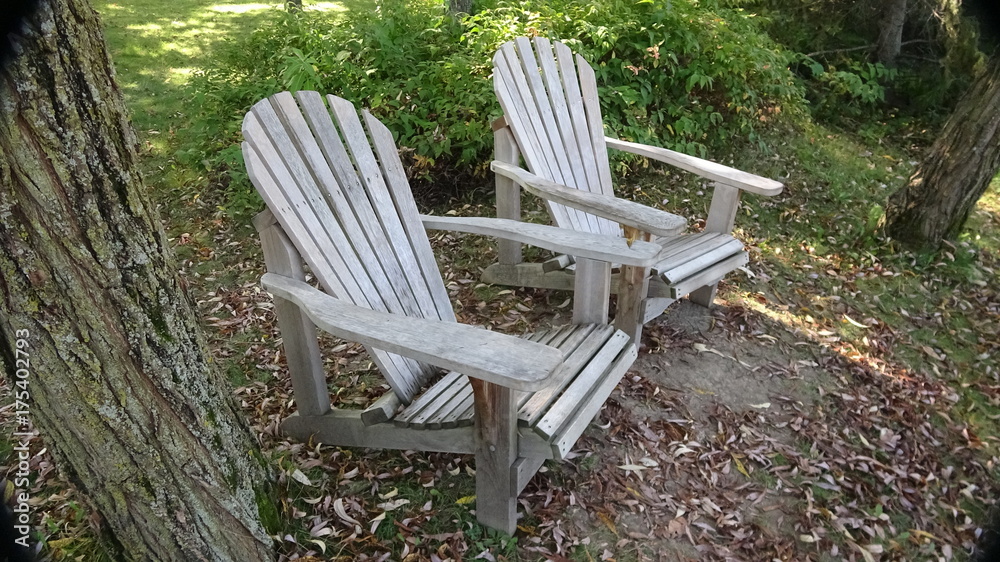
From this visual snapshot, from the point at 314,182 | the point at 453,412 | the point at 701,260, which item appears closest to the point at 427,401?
the point at 453,412

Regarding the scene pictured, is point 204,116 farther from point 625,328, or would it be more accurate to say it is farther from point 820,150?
point 820,150

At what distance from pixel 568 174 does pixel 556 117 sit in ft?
1.01

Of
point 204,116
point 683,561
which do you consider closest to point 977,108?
point 683,561

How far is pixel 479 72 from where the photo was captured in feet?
12.5

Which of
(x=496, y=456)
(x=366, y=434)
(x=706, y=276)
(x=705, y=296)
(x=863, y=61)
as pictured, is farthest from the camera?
(x=863, y=61)

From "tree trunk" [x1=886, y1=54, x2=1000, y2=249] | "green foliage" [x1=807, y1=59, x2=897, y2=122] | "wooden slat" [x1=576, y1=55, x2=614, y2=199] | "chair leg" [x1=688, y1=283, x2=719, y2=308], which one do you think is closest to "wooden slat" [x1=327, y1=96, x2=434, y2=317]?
"wooden slat" [x1=576, y1=55, x2=614, y2=199]

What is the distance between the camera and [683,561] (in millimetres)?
1947

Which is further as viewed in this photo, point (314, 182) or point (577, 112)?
point (577, 112)

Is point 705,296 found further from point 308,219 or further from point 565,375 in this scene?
point 308,219

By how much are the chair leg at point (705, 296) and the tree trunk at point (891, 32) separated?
413 cm

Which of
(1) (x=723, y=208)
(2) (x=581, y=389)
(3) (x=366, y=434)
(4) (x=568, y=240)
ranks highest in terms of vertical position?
(4) (x=568, y=240)

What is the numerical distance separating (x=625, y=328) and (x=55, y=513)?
2.11 m

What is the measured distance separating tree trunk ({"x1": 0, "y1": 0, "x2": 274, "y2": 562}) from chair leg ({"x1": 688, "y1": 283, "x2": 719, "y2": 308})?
96.3 inches

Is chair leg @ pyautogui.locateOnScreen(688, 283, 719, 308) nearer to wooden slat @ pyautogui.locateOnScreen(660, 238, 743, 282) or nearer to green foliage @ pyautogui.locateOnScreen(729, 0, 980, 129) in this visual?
wooden slat @ pyautogui.locateOnScreen(660, 238, 743, 282)
